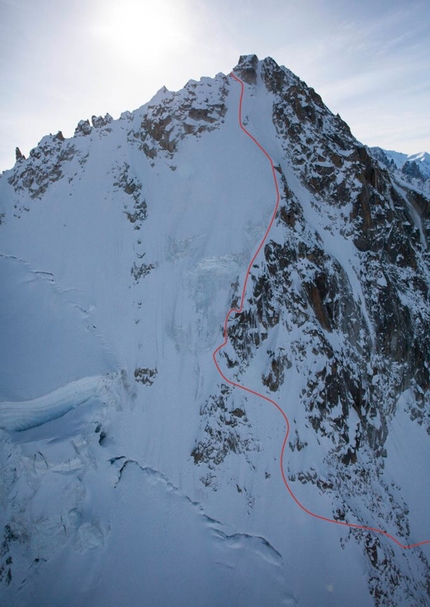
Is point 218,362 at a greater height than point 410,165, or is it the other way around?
point 410,165

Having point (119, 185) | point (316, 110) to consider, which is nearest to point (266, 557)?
point (119, 185)

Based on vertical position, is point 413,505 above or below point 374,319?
below

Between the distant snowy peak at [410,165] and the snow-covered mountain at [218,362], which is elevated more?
the distant snowy peak at [410,165]

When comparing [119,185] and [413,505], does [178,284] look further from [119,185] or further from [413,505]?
[413,505]

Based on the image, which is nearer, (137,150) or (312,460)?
(312,460)

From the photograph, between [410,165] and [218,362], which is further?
[410,165]

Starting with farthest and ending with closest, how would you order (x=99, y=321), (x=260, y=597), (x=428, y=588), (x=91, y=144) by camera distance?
1. (x=91, y=144)
2. (x=99, y=321)
3. (x=428, y=588)
4. (x=260, y=597)

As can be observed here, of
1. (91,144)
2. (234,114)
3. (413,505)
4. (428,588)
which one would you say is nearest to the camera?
(428,588)

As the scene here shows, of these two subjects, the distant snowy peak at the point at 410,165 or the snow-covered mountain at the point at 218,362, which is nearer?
the snow-covered mountain at the point at 218,362
